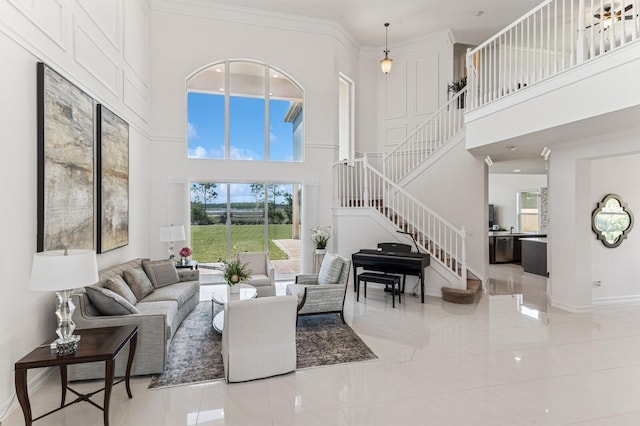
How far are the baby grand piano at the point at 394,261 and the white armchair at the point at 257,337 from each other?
3050 mm

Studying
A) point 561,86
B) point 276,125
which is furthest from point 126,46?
point 561,86

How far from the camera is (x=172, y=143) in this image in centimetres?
684

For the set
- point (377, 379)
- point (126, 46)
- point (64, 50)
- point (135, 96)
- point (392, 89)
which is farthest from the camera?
point (392, 89)

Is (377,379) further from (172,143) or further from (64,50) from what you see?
(172,143)

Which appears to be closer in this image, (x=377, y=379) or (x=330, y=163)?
(x=377, y=379)

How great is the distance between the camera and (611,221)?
5613 millimetres

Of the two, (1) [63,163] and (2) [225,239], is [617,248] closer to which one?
(2) [225,239]

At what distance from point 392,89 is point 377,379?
307 inches

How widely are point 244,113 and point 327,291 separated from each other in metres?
4.83

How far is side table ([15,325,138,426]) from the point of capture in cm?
218

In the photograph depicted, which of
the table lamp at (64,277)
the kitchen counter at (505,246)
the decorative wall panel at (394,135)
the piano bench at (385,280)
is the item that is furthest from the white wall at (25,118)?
the kitchen counter at (505,246)

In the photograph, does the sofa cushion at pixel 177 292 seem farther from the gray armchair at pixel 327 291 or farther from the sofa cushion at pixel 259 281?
the gray armchair at pixel 327 291

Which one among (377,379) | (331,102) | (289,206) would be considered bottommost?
(377,379)

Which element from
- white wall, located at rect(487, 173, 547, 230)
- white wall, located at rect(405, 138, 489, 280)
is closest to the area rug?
white wall, located at rect(405, 138, 489, 280)
